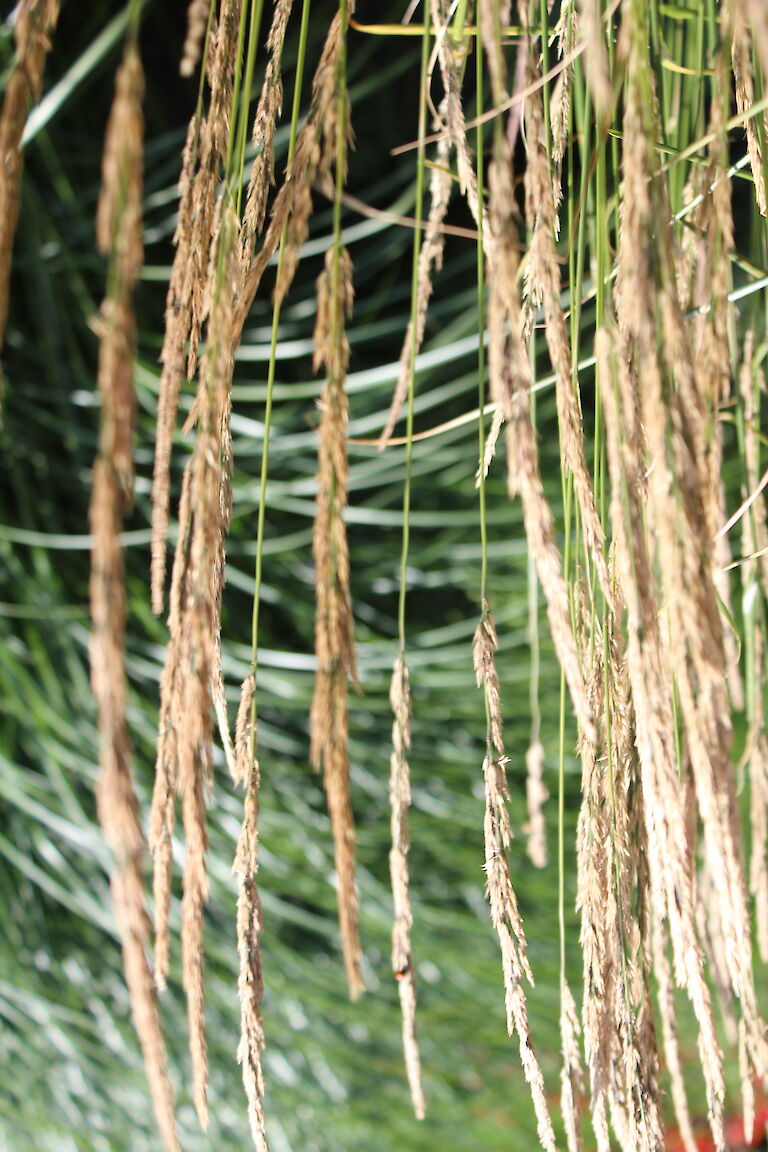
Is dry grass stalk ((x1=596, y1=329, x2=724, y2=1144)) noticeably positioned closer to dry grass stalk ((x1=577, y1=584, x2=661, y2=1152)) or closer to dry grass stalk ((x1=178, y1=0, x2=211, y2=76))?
dry grass stalk ((x1=577, y1=584, x2=661, y2=1152))

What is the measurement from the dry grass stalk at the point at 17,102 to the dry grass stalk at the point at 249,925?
16 centimetres

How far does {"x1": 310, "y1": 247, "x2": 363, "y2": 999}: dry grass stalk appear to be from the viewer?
31 cm

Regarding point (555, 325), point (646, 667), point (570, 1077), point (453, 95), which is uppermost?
point (453, 95)

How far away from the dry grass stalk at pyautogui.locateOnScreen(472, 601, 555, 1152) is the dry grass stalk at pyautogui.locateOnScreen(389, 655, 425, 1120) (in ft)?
0.11

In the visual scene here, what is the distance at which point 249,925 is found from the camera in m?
0.36

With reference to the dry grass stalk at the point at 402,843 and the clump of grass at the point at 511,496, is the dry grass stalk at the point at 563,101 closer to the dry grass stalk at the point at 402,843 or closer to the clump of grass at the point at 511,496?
the clump of grass at the point at 511,496

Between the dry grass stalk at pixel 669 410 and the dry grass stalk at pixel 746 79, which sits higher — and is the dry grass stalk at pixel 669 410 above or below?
below

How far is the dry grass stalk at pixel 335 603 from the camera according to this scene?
307mm

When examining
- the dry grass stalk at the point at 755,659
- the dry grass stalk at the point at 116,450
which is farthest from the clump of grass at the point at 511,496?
the dry grass stalk at the point at 755,659

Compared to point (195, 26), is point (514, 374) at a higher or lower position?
lower

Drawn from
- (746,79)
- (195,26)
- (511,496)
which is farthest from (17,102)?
(746,79)

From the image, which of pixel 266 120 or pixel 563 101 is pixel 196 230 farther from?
pixel 563 101

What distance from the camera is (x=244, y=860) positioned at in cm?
36

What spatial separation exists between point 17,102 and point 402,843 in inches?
11.9
